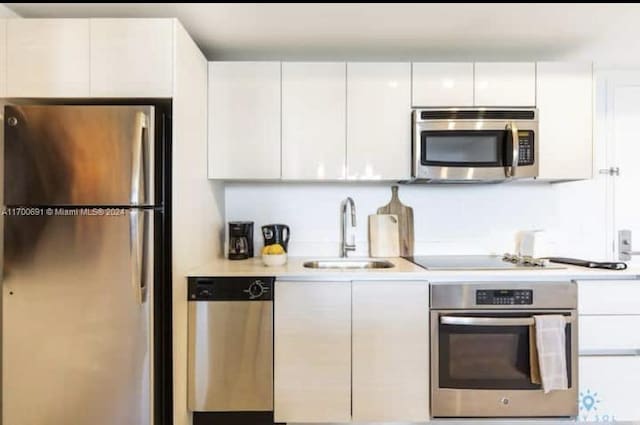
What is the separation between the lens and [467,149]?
2.04 meters

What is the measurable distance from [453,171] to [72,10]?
2055 millimetres

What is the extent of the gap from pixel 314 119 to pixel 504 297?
52.5 inches

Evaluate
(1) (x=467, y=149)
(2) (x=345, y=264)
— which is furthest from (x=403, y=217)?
(1) (x=467, y=149)

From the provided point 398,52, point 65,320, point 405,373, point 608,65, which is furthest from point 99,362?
point 608,65

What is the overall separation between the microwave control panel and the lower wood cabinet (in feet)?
2.95

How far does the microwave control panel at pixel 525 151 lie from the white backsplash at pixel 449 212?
0.43 m

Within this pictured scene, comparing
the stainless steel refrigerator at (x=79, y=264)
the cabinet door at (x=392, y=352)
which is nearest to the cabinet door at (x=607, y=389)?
the cabinet door at (x=392, y=352)

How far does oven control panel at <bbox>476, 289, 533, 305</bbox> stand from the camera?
1.77 m

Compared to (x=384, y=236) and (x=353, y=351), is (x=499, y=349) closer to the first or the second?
(x=353, y=351)

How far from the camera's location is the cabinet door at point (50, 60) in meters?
1.62

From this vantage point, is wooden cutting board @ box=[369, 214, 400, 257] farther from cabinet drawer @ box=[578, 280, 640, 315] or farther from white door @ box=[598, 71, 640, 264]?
white door @ box=[598, 71, 640, 264]

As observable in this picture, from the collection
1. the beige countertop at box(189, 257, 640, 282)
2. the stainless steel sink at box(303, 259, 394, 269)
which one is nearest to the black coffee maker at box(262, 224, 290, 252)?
the stainless steel sink at box(303, 259, 394, 269)

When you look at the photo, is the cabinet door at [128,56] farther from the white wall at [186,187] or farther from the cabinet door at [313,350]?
the cabinet door at [313,350]

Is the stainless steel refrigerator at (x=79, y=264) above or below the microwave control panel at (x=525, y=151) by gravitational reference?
below
